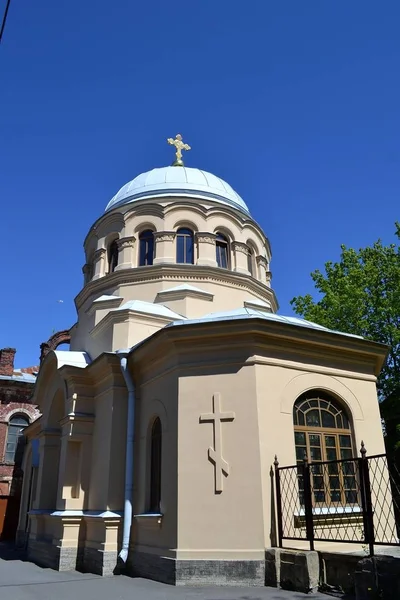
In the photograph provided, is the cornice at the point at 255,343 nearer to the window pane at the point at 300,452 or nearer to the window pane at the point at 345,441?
the window pane at the point at 345,441

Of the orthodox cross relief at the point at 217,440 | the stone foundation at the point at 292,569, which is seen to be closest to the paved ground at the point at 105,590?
the stone foundation at the point at 292,569

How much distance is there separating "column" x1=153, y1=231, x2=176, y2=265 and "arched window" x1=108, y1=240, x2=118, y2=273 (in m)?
1.54

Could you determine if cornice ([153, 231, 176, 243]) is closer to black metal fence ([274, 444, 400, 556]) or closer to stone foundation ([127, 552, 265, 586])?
black metal fence ([274, 444, 400, 556])

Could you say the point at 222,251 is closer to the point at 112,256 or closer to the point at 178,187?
the point at 178,187

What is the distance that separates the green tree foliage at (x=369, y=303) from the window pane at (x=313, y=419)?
27.4ft

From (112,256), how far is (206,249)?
3.00m

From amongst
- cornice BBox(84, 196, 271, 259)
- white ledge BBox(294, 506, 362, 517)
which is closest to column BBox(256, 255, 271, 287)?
cornice BBox(84, 196, 271, 259)

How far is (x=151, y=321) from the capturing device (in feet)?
38.3

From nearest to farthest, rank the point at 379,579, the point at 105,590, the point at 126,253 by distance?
the point at 379,579
the point at 105,590
the point at 126,253

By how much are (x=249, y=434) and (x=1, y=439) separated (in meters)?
14.8

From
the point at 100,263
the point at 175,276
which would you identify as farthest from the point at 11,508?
the point at 175,276

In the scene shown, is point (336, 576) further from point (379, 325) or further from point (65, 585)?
point (379, 325)

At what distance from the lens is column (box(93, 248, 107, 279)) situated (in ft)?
48.6

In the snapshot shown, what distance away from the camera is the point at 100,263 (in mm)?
14914
